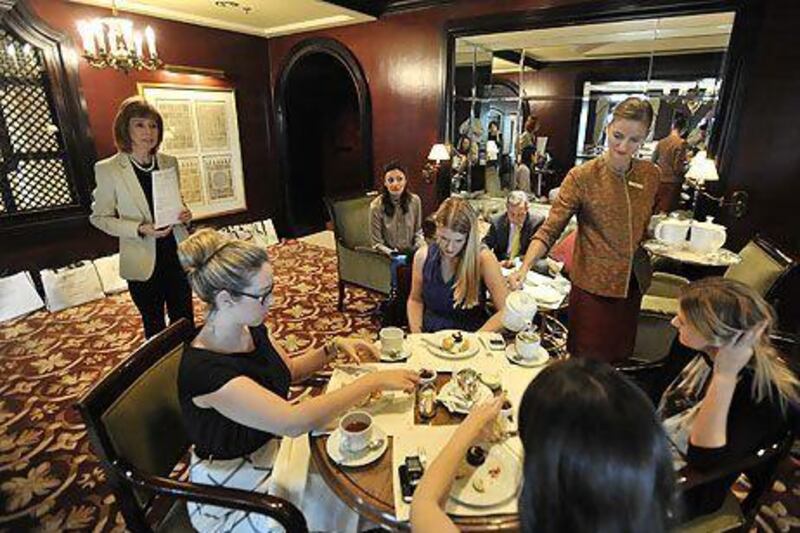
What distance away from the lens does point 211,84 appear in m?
5.04

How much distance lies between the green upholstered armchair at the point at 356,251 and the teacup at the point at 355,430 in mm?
2415

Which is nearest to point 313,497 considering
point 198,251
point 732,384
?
point 198,251

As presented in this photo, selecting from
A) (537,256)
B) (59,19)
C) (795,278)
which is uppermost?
(59,19)

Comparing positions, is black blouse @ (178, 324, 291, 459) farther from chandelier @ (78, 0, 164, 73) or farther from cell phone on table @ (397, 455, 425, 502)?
chandelier @ (78, 0, 164, 73)

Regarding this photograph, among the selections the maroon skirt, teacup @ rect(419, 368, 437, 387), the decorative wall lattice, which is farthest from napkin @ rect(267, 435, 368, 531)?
the decorative wall lattice

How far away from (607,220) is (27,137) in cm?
451

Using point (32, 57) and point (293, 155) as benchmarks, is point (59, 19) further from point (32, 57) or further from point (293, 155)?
point (293, 155)

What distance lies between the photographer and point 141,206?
7.80 feet

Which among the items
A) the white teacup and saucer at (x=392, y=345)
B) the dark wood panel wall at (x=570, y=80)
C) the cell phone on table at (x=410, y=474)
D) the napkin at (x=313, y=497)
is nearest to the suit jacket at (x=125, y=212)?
the white teacup and saucer at (x=392, y=345)

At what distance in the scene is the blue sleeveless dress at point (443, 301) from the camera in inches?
79.7

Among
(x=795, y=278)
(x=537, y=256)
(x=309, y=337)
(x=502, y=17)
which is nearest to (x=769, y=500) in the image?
(x=537, y=256)

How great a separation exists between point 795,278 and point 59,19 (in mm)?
6124

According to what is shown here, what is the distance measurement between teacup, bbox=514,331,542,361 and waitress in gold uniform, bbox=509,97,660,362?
1.19 ft

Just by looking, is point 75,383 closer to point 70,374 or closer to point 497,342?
point 70,374
